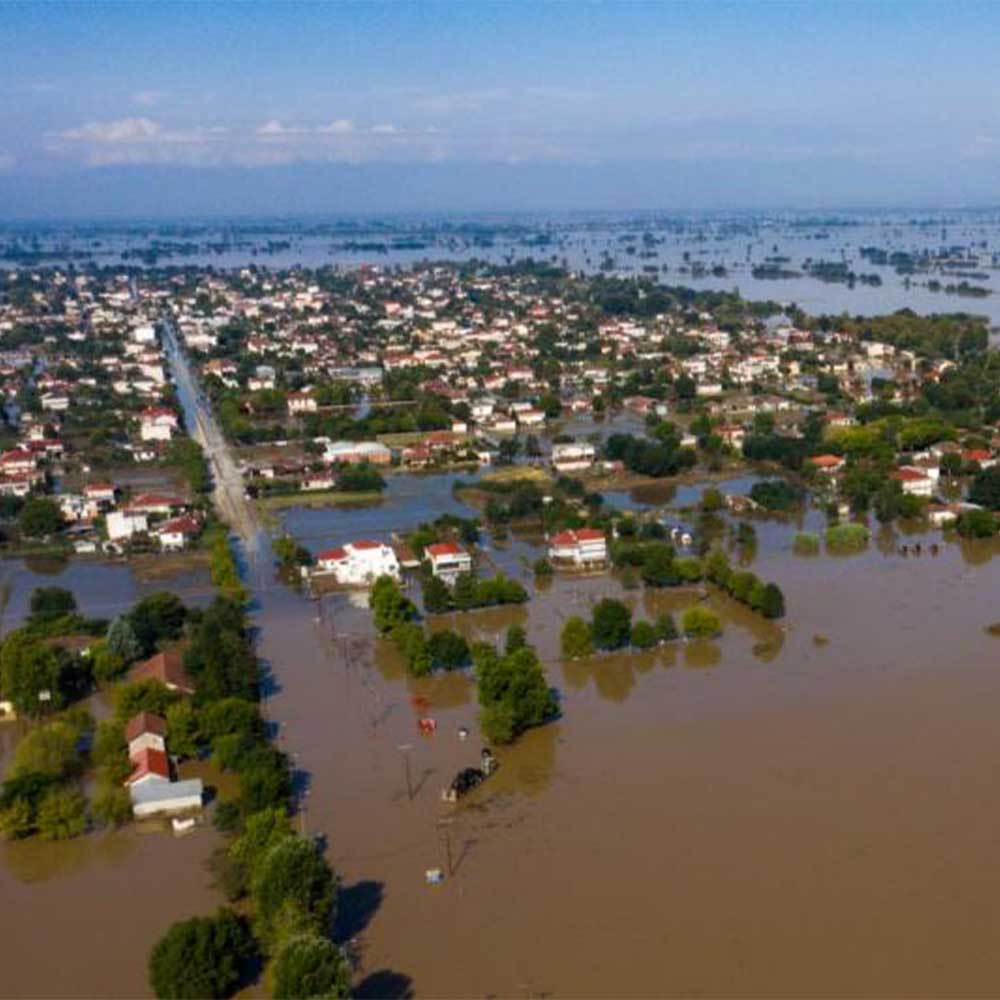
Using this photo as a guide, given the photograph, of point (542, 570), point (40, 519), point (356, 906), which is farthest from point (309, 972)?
point (40, 519)

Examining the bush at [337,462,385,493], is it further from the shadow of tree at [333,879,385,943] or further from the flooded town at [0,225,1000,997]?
the shadow of tree at [333,879,385,943]

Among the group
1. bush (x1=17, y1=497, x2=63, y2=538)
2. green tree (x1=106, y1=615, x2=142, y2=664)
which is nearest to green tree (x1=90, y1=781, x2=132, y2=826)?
green tree (x1=106, y1=615, x2=142, y2=664)

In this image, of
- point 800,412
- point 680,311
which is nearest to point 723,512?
point 800,412

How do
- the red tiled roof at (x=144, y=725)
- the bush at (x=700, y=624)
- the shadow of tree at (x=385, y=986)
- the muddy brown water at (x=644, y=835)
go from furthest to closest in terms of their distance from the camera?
the bush at (x=700, y=624), the red tiled roof at (x=144, y=725), the muddy brown water at (x=644, y=835), the shadow of tree at (x=385, y=986)

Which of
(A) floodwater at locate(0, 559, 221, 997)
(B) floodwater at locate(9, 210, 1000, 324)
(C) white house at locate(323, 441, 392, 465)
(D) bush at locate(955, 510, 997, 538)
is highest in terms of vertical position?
(B) floodwater at locate(9, 210, 1000, 324)

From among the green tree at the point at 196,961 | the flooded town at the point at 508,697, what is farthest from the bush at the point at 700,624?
the green tree at the point at 196,961

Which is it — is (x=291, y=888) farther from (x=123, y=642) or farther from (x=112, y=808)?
(x=123, y=642)

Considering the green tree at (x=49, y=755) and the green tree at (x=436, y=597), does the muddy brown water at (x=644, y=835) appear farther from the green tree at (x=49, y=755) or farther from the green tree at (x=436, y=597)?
the green tree at (x=436, y=597)
